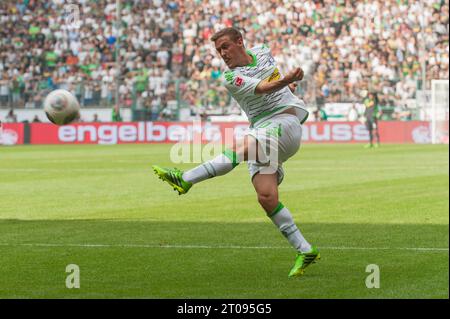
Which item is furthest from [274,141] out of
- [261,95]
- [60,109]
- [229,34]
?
[60,109]

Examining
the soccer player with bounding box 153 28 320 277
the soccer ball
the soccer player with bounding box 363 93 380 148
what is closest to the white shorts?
the soccer player with bounding box 153 28 320 277

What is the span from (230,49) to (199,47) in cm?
4021

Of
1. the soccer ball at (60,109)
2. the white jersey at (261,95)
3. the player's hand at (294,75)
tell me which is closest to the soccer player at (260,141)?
the white jersey at (261,95)

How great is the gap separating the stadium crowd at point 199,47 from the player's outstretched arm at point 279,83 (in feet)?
119

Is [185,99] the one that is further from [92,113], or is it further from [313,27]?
[313,27]

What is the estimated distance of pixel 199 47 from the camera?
164 ft

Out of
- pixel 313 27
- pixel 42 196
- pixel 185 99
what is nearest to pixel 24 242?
pixel 42 196

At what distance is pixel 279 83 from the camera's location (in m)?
9.50

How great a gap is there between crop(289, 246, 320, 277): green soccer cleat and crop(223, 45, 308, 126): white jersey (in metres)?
1.39

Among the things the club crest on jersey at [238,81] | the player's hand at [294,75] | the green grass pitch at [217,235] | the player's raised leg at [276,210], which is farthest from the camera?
the club crest on jersey at [238,81]

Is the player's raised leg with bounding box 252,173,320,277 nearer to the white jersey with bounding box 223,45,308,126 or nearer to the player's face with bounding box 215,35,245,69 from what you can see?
the white jersey with bounding box 223,45,308,126

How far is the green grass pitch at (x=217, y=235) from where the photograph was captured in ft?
29.5

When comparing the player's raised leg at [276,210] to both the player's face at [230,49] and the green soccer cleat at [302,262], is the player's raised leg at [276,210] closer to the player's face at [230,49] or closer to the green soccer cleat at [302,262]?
the green soccer cleat at [302,262]

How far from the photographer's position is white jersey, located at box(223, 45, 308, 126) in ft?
32.8
